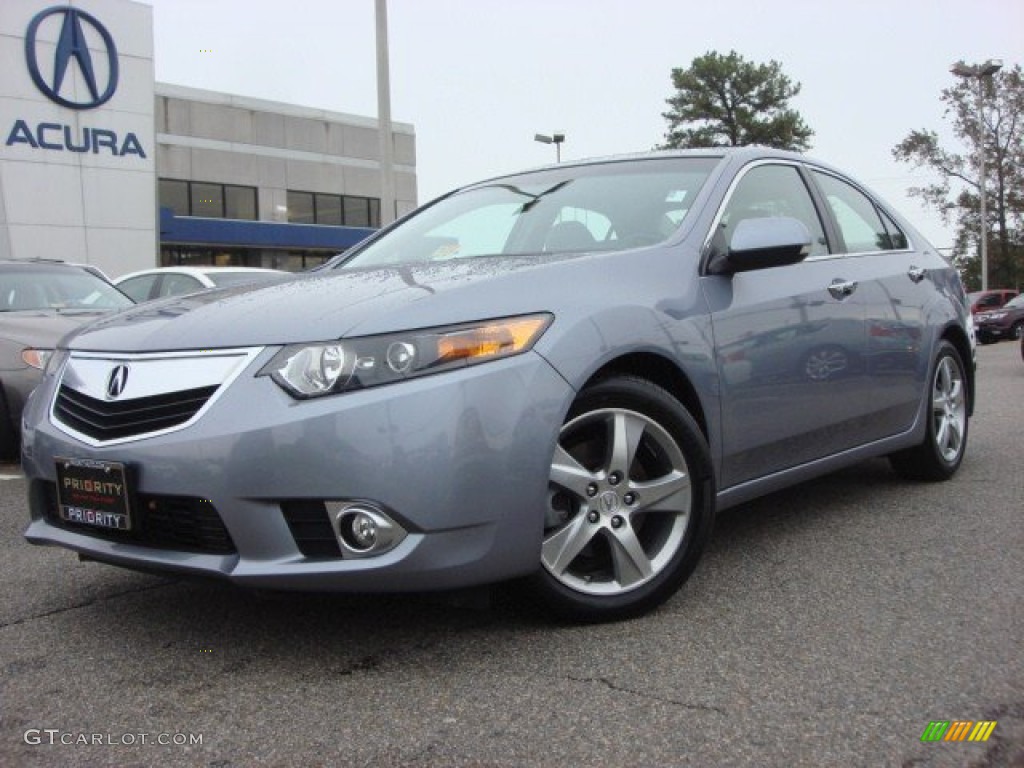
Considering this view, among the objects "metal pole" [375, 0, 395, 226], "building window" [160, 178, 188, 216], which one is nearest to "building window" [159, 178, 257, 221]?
"building window" [160, 178, 188, 216]

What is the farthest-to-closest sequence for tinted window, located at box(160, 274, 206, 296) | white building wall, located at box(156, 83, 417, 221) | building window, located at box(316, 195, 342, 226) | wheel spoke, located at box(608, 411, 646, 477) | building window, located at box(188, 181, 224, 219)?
building window, located at box(316, 195, 342, 226) → building window, located at box(188, 181, 224, 219) → white building wall, located at box(156, 83, 417, 221) → tinted window, located at box(160, 274, 206, 296) → wheel spoke, located at box(608, 411, 646, 477)

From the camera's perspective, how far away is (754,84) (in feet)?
149

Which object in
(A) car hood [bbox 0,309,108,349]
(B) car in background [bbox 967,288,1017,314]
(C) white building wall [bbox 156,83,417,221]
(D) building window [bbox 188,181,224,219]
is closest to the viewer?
(A) car hood [bbox 0,309,108,349]

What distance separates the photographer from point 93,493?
8.57 feet

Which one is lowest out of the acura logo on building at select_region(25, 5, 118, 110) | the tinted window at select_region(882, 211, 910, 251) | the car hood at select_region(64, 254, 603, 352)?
the car hood at select_region(64, 254, 603, 352)

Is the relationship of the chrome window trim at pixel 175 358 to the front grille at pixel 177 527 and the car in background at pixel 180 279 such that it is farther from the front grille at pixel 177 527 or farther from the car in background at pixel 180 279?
the car in background at pixel 180 279

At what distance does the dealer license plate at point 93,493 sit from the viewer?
253 centimetres

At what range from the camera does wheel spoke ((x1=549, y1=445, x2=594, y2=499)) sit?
2.61 metres

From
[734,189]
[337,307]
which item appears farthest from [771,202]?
[337,307]

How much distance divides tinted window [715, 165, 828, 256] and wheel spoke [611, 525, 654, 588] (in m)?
1.12

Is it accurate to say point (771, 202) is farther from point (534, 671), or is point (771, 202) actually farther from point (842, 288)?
point (534, 671)

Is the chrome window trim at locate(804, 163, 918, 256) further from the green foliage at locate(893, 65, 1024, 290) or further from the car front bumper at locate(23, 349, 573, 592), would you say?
the green foliage at locate(893, 65, 1024, 290)

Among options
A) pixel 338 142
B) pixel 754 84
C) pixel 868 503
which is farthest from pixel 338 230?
pixel 868 503

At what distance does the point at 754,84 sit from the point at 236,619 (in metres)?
46.6
